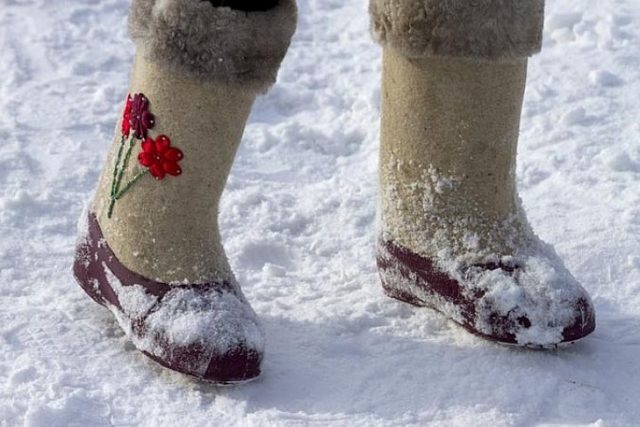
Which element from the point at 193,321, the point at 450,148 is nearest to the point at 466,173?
the point at 450,148

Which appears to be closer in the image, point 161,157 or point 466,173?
point 161,157

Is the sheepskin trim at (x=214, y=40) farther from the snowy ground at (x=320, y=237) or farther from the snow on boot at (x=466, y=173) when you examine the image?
the snowy ground at (x=320, y=237)

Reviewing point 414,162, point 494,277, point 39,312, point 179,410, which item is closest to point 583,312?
point 494,277

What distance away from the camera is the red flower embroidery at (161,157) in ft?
5.02

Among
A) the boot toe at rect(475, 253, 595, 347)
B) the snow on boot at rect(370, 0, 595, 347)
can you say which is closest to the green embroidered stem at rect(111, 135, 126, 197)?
the snow on boot at rect(370, 0, 595, 347)

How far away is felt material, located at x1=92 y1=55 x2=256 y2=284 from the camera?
1.51 m

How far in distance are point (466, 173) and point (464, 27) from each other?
207 mm

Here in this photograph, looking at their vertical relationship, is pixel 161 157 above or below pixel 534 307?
above

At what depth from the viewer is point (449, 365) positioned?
1.59 m

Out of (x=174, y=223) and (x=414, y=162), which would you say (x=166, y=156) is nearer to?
(x=174, y=223)

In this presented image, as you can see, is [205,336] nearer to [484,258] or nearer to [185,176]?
[185,176]

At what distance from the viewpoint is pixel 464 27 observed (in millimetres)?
1561

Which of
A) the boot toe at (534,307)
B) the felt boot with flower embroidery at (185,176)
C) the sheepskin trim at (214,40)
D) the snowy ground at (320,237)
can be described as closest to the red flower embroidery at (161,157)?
the felt boot with flower embroidery at (185,176)

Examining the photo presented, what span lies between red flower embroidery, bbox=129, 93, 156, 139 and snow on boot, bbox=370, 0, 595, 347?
0.33m
